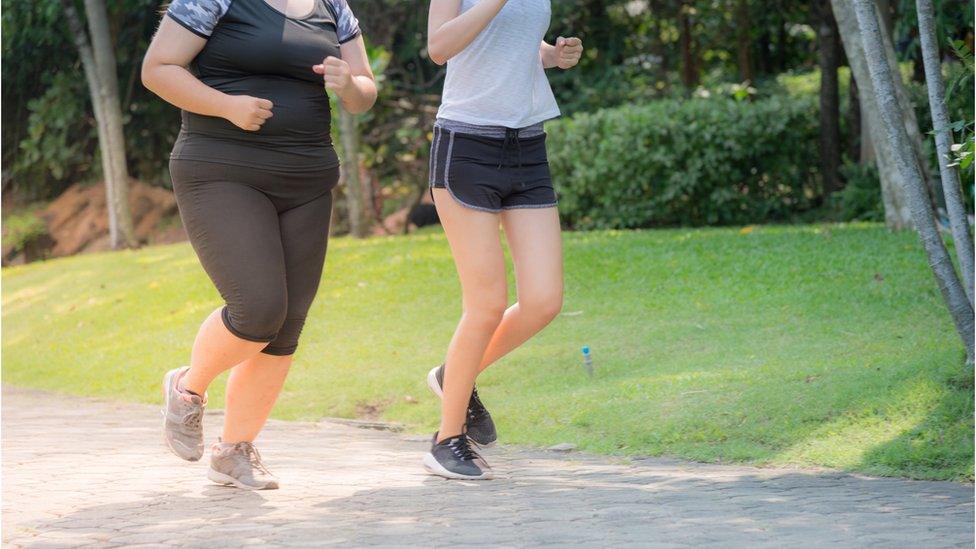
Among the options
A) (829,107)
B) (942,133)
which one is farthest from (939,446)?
(829,107)

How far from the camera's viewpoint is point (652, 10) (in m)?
18.2

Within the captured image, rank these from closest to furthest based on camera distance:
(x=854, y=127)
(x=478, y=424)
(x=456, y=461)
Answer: (x=456, y=461), (x=478, y=424), (x=854, y=127)

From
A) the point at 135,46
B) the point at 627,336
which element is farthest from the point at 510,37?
the point at 135,46

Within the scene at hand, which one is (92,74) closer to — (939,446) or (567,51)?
(567,51)

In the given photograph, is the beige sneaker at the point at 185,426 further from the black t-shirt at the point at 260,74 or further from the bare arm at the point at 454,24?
the bare arm at the point at 454,24

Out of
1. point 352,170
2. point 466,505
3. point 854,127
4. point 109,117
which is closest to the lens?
point 466,505

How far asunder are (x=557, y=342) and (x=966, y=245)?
3539mm

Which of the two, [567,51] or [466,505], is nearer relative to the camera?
[466,505]

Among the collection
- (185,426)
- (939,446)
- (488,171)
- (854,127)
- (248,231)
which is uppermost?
(488,171)

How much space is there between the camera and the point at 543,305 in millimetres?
4676

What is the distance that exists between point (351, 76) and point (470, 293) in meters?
0.93

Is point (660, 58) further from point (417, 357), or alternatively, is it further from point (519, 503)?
point (519, 503)

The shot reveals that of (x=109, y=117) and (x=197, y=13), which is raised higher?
(x=197, y=13)

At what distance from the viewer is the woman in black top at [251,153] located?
4.18 m
